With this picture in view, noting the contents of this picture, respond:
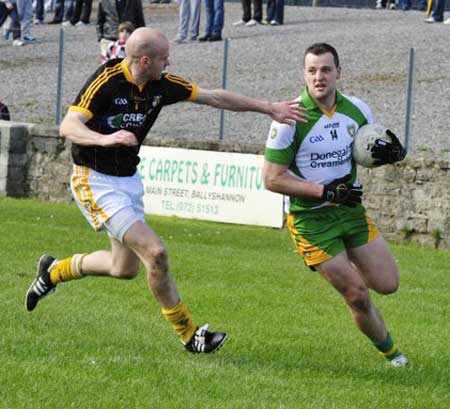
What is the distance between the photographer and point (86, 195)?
336 inches

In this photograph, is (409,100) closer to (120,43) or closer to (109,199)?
(120,43)

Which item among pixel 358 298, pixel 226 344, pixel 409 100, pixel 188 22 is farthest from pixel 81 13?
pixel 358 298

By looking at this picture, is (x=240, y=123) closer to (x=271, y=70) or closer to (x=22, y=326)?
(x=271, y=70)

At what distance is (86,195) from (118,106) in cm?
65

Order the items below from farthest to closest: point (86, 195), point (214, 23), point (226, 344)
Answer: point (214, 23) < point (226, 344) < point (86, 195)

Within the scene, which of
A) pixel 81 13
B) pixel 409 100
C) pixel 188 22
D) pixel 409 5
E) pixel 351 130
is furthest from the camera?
pixel 409 5

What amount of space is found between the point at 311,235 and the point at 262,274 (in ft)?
16.6

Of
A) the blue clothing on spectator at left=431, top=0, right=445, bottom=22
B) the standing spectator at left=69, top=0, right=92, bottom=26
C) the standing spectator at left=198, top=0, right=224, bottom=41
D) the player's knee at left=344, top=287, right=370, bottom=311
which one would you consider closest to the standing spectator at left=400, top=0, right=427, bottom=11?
the blue clothing on spectator at left=431, top=0, right=445, bottom=22

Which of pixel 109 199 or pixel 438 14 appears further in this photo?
pixel 438 14

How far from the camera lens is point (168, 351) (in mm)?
8727

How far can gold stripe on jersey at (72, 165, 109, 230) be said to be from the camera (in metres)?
8.48

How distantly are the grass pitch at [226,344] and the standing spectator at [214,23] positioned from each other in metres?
12.7

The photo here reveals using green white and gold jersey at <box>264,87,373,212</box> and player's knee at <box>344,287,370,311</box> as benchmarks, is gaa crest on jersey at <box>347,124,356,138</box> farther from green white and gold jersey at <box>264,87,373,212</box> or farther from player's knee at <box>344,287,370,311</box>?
player's knee at <box>344,287,370,311</box>

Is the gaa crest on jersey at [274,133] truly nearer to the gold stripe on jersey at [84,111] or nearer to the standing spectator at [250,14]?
the gold stripe on jersey at [84,111]
